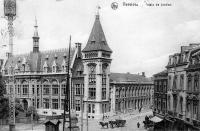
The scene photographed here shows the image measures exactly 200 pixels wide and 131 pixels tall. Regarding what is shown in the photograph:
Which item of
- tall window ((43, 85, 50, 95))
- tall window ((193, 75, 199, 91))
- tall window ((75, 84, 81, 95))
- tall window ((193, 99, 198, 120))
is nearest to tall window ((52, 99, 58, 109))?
tall window ((43, 85, 50, 95))

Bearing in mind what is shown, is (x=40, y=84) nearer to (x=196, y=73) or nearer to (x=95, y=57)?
(x=95, y=57)

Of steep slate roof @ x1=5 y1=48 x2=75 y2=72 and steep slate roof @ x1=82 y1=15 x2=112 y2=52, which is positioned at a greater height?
steep slate roof @ x1=82 y1=15 x2=112 y2=52

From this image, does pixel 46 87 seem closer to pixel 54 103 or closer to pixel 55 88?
pixel 55 88

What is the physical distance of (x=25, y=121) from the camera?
51844mm

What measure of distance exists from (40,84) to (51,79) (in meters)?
3.88

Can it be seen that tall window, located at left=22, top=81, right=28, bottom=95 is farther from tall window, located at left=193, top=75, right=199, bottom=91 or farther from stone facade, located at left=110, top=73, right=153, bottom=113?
tall window, located at left=193, top=75, right=199, bottom=91

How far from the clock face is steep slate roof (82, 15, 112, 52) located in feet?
78.9

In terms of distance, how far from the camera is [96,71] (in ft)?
183

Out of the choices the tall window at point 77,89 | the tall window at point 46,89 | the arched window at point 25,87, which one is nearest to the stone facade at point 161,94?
the tall window at point 77,89

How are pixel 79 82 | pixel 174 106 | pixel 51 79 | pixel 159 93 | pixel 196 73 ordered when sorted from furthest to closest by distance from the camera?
pixel 51 79 → pixel 79 82 → pixel 159 93 → pixel 174 106 → pixel 196 73

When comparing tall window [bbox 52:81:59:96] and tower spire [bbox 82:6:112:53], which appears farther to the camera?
tall window [bbox 52:81:59:96]

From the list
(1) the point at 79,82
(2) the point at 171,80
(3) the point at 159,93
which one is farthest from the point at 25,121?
(2) the point at 171,80

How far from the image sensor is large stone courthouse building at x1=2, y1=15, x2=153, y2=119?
5600cm

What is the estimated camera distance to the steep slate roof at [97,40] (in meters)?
55.6
